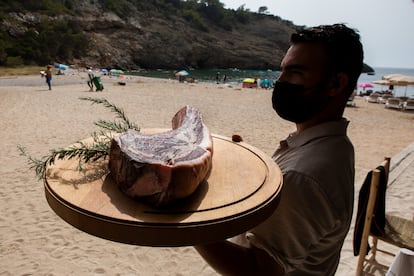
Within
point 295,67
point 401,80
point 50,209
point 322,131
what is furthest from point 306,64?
point 401,80

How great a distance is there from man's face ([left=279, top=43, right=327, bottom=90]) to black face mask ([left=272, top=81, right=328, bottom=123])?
0.03m

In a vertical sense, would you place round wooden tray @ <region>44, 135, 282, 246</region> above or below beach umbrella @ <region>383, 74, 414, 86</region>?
below

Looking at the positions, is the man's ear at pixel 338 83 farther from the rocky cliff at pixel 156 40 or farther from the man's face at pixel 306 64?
the rocky cliff at pixel 156 40

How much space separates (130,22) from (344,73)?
85.6 metres

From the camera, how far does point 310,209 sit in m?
1.13

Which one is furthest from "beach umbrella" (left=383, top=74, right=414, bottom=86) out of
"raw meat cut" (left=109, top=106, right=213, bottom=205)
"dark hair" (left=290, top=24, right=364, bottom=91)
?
"raw meat cut" (left=109, top=106, right=213, bottom=205)

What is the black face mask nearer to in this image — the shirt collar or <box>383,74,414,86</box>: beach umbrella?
the shirt collar

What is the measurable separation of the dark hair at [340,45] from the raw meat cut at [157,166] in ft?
2.30

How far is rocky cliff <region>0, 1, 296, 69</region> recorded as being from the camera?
63062 mm

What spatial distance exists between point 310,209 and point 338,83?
632 millimetres

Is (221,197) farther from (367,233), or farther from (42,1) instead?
(42,1)

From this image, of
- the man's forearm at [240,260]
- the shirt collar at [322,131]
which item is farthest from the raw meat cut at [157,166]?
the shirt collar at [322,131]

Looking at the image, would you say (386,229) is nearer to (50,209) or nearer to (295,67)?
(295,67)

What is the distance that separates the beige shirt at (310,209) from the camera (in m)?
1.13
